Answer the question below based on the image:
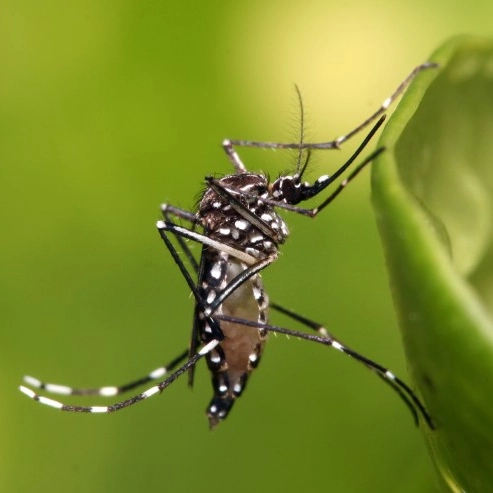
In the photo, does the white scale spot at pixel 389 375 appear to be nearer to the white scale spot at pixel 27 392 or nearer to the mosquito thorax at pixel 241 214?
the mosquito thorax at pixel 241 214

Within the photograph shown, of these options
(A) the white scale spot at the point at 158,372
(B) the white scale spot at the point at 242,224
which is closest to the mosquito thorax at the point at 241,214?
(B) the white scale spot at the point at 242,224

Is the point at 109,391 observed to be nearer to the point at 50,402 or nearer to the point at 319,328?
the point at 50,402

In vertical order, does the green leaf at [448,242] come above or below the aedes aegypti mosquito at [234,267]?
below

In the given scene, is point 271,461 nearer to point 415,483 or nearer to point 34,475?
point 415,483

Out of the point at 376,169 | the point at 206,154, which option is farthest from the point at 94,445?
the point at 376,169

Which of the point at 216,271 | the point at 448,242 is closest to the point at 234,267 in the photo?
the point at 216,271

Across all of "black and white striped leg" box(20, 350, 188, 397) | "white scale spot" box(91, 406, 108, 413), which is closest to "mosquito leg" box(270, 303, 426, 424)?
"black and white striped leg" box(20, 350, 188, 397)

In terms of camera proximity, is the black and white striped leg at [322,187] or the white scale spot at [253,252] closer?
the black and white striped leg at [322,187]
